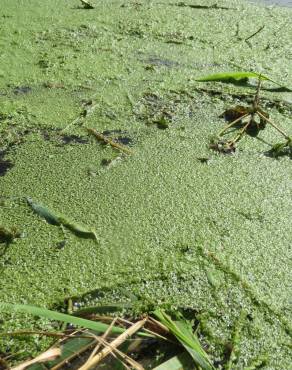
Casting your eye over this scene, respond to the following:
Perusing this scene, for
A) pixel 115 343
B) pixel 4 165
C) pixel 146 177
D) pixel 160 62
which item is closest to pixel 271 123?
pixel 146 177

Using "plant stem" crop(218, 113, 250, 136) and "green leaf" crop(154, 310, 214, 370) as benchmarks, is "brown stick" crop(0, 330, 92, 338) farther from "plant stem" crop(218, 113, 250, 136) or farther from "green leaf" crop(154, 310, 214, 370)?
"plant stem" crop(218, 113, 250, 136)

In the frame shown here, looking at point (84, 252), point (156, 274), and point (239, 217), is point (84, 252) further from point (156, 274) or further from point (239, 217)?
point (239, 217)

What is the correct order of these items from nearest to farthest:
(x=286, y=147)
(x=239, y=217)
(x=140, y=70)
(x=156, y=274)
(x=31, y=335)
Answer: (x=31, y=335) → (x=156, y=274) → (x=239, y=217) → (x=286, y=147) → (x=140, y=70)

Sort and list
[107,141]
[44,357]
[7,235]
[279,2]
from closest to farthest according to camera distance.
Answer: [44,357] → [7,235] → [107,141] → [279,2]

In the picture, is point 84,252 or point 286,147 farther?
point 286,147

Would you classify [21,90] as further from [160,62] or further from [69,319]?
[69,319]

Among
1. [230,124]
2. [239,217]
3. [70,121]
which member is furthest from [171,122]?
[239,217]
